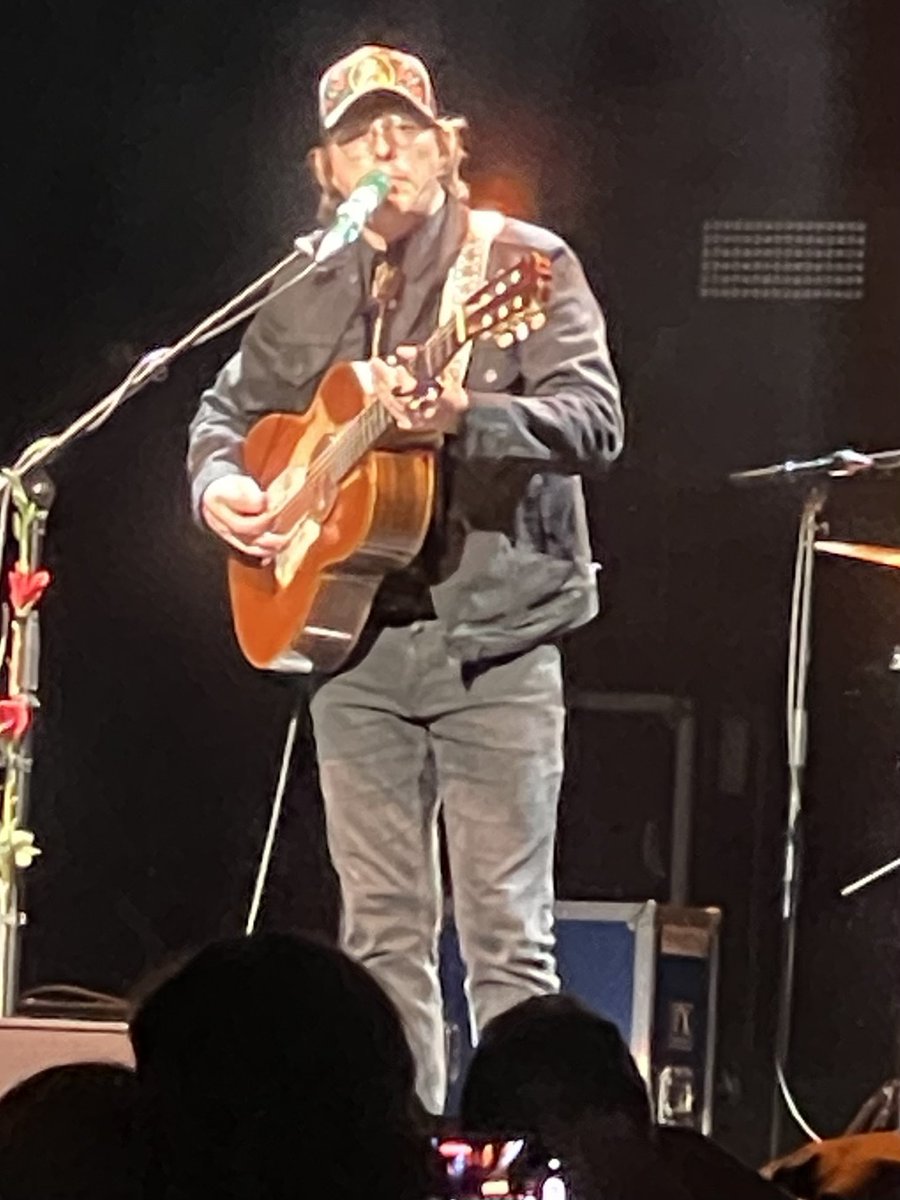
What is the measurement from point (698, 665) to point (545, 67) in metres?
0.47

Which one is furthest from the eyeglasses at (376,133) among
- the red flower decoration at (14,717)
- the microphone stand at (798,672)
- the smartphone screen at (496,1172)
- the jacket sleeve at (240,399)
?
the smartphone screen at (496,1172)

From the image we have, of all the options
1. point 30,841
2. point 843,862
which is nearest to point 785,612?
point 843,862

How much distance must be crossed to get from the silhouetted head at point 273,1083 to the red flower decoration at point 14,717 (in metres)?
0.26

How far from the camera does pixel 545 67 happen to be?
1.38 m

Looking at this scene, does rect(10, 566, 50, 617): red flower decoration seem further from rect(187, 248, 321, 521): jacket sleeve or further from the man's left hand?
the man's left hand

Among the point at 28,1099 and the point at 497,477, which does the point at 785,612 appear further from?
the point at 28,1099

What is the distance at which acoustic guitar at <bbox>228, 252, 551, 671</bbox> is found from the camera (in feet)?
4.32

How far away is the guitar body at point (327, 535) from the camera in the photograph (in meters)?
1.32

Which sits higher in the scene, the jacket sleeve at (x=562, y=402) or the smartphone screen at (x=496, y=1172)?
the jacket sleeve at (x=562, y=402)

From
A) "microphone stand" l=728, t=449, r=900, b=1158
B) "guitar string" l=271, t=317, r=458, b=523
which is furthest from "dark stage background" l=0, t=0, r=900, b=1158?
"guitar string" l=271, t=317, r=458, b=523

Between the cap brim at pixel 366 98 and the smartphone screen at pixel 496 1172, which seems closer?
the smartphone screen at pixel 496 1172

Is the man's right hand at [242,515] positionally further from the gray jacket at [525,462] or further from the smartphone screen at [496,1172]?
the smartphone screen at [496,1172]

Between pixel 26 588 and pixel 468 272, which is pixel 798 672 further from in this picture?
pixel 26 588

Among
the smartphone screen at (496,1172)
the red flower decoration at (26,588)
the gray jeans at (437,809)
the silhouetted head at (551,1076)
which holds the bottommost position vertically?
the smartphone screen at (496,1172)
